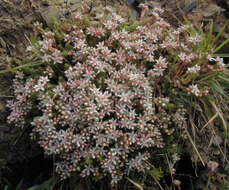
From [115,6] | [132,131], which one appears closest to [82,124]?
[132,131]

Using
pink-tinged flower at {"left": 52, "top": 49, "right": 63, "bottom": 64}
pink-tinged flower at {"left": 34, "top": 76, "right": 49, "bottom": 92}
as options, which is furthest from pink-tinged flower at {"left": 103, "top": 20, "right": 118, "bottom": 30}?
pink-tinged flower at {"left": 34, "top": 76, "right": 49, "bottom": 92}

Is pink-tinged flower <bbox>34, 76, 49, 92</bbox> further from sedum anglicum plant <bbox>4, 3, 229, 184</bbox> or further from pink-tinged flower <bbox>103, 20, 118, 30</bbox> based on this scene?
pink-tinged flower <bbox>103, 20, 118, 30</bbox>

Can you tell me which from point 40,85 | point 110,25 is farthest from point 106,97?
point 110,25

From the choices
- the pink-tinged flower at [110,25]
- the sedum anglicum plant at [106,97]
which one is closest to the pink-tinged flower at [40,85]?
the sedum anglicum plant at [106,97]

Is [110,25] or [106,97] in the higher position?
[110,25]

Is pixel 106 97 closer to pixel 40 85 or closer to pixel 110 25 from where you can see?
pixel 40 85

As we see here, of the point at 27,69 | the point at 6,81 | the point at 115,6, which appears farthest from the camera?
→ the point at 115,6

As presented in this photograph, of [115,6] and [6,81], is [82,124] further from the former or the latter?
[115,6]

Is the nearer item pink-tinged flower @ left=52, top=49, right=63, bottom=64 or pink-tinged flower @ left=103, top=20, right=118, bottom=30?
pink-tinged flower @ left=52, top=49, right=63, bottom=64
